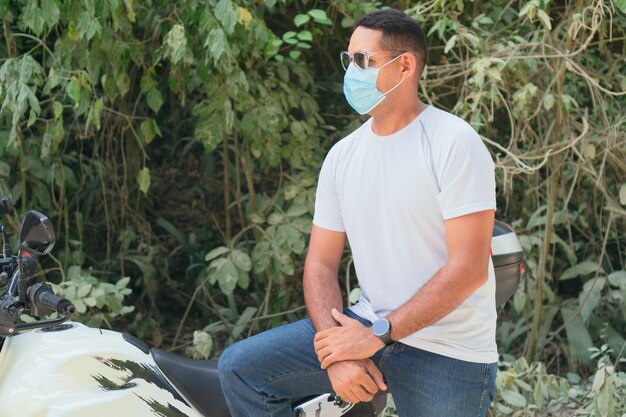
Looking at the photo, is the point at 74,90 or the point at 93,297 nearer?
the point at 74,90

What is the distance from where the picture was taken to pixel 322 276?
2623 mm

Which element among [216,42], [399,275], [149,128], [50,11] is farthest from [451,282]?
[149,128]

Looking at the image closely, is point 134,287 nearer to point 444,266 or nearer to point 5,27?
point 5,27

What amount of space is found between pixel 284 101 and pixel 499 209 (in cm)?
142

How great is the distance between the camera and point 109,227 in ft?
17.9

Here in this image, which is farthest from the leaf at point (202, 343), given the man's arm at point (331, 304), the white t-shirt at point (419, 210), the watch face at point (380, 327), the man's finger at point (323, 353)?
the watch face at point (380, 327)

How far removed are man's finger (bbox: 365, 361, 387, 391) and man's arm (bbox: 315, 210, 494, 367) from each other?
0.05 meters

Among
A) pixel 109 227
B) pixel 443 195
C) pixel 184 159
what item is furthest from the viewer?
pixel 184 159

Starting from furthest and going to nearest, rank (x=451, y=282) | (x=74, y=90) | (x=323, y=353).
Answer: (x=74, y=90), (x=323, y=353), (x=451, y=282)

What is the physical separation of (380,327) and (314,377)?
10.7 inches

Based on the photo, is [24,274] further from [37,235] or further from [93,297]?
[93,297]

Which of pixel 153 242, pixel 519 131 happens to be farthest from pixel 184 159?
pixel 519 131

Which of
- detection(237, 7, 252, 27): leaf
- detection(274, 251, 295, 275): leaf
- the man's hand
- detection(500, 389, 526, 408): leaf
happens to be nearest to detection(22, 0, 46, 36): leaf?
detection(237, 7, 252, 27): leaf

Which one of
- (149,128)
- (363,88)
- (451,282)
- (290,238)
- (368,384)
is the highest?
(363,88)
